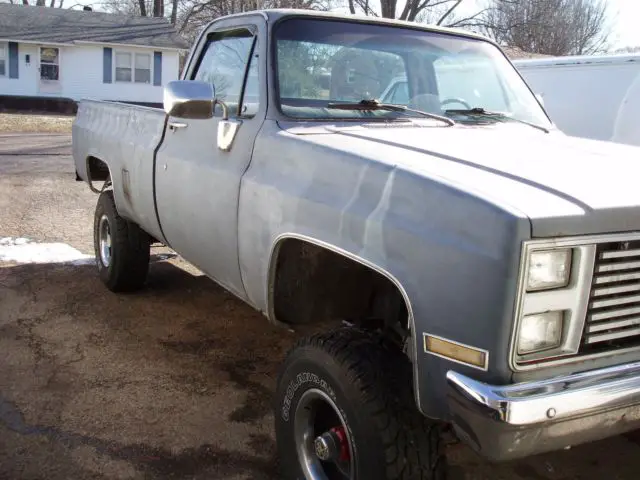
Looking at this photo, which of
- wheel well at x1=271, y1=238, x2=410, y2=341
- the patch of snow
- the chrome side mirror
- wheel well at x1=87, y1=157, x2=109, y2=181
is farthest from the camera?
the patch of snow

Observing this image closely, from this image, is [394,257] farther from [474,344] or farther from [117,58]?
[117,58]

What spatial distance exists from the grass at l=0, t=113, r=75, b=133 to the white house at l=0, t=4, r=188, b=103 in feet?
11.0

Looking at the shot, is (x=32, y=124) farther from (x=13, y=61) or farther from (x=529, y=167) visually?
(x=529, y=167)

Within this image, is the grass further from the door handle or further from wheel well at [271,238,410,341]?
wheel well at [271,238,410,341]

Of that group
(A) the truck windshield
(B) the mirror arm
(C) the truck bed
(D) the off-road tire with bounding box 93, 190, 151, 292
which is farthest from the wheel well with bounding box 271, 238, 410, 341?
(D) the off-road tire with bounding box 93, 190, 151, 292

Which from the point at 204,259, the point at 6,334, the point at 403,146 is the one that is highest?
the point at 403,146

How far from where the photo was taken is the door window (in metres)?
3.55

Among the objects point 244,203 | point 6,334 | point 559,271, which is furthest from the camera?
point 6,334

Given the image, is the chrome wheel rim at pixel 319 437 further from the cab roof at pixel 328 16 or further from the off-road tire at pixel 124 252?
the off-road tire at pixel 124 252

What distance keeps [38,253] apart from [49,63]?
24.8 m

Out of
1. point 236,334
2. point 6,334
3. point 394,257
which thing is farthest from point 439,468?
point 6,334

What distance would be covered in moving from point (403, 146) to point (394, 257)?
2.12ft

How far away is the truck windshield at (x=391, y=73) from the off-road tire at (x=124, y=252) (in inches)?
95.2

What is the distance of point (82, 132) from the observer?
19.5 ft
